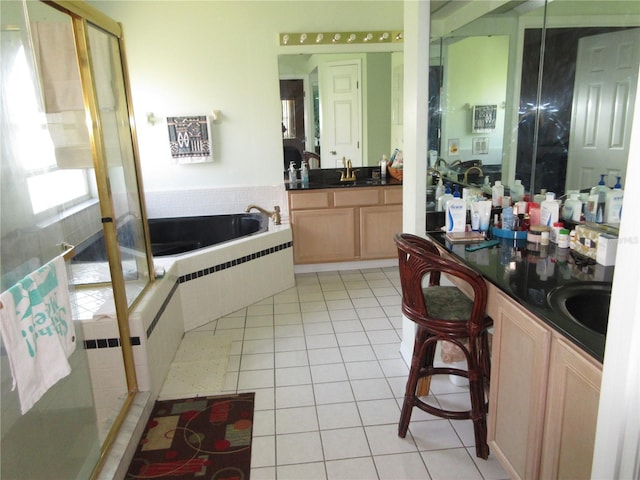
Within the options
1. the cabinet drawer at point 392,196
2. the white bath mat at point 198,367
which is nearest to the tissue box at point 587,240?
the white bath mat at point 198,367

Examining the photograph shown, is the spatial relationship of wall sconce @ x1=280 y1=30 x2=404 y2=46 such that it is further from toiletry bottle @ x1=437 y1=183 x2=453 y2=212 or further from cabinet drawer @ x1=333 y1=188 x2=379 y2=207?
toiletry bottle @ x1=437 y1=183 x2=453 y2=212

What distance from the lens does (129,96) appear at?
102 inches

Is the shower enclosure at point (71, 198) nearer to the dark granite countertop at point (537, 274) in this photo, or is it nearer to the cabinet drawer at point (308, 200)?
the dark granite countertop at point (537, 274)

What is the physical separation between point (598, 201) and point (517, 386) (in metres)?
0.97

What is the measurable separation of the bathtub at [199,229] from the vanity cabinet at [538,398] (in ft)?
9.63

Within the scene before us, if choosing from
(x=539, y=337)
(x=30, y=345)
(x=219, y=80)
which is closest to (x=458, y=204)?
(x=539, y=337)

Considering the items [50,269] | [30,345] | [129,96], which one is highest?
Answer: [129,96]

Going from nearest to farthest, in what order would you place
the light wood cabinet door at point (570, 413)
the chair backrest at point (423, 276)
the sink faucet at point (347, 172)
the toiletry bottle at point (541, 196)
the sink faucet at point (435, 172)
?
1. the light wood cabinet door at point (570, 413)
2. the chair backrest at point (423, 276)
3. the toiletry bottle at point (541, 196)
4. the sink faucet at point (435, 172)
5. the sink faucet at point (347, 172)

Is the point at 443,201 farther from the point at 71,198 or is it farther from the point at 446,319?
the point at 71,198

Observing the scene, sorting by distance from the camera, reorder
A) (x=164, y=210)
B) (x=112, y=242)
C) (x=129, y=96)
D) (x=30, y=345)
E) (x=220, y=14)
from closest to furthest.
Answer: (x=30, y=345), (x=112, y=242), (x=129, y=96), (x=220, y=14), (x=164, y=210)

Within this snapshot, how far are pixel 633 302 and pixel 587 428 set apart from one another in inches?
24.1

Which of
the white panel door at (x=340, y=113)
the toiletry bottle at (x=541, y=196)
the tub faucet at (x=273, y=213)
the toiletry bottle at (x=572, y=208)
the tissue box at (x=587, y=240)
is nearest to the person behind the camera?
the tissue box at (x=587, y=240)

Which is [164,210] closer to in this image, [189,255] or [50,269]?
[189,255]

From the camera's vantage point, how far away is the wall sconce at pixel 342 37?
4332mm
